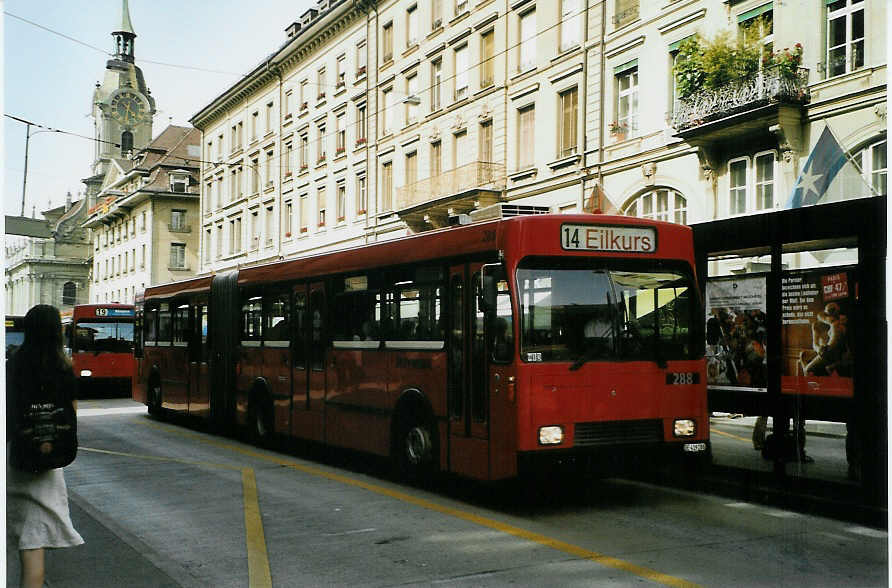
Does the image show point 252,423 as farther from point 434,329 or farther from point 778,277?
point 778,277

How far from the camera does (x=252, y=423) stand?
14.6 m

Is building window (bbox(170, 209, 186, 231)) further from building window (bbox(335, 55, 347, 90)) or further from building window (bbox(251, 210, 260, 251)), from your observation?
building window (bbox(335, 55, 347, 90))

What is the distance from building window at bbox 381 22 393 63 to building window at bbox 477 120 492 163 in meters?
Result: 4.07

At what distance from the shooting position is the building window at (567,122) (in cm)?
2573

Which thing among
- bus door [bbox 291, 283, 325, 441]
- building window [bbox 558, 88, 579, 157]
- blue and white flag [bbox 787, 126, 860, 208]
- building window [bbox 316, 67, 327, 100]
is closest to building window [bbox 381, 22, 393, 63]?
building window [bbox 558, 88, 579, 157]

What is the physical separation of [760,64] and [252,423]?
39.0 feet

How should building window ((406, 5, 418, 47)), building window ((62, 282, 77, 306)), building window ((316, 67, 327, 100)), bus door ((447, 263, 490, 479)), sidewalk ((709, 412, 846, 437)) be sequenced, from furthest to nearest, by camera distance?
building window ((406, 5, 418, 47)) → building window ((316, 67, 327, 100)) → sidewalk ((709, 412, 846, 437)) → bus door ((447, 263, 490, 479)) → building window ((62, 282, 77, 306))

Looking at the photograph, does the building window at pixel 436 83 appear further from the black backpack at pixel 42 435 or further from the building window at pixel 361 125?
the black backpack at pixel 42 435

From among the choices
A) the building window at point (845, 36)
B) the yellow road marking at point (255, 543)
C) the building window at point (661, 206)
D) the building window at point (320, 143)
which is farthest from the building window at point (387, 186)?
the yellow road marking at point (255, 543)

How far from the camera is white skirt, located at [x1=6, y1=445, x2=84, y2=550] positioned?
16.5ft

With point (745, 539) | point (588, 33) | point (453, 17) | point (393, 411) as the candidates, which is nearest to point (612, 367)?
point (745, 539)

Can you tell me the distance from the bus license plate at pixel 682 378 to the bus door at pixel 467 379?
168cm

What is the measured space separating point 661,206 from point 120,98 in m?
17.5

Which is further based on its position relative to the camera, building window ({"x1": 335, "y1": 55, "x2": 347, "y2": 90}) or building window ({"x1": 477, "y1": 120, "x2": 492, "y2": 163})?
building window ({"x1": 477, "y1": 120, "x2": 492, "y2": 163})
